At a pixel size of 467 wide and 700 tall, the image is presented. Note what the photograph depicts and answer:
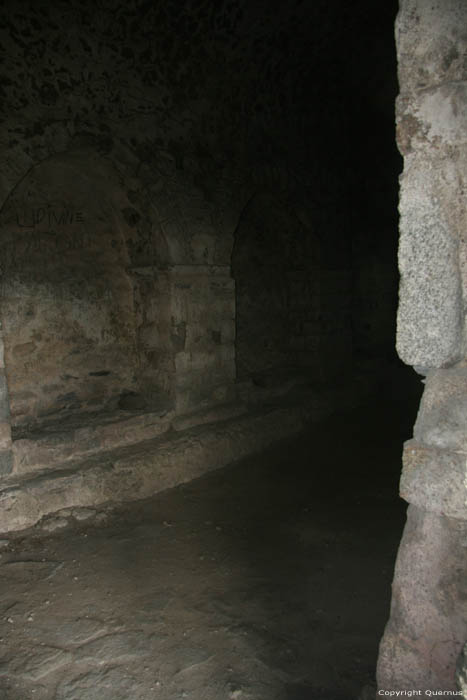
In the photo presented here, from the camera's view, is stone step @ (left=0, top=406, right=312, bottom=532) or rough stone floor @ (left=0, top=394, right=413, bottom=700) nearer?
rough stone floor @ (left=0, top=394, right=413, bottom=700)

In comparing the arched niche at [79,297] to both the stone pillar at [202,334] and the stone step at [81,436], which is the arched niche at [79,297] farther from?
the stone step at [81,436]

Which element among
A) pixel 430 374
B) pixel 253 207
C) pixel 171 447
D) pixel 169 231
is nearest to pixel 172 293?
pixel 169 231

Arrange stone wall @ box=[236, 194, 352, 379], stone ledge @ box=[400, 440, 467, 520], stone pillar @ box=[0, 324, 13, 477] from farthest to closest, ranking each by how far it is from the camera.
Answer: stone wall @ box=[236, 194, 352, 379] → stone pillar @ box=[0, 324, 13, 477] → stone ledge @ box=[400, 440, 467, 520]

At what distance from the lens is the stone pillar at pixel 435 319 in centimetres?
133

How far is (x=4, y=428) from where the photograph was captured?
11.8 ft

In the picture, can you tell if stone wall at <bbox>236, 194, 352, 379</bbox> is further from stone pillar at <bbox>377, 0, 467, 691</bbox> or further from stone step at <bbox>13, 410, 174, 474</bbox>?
stone pillar at <bbox>377, 0, 467, 691</bbox>

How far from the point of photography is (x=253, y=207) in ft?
19.7

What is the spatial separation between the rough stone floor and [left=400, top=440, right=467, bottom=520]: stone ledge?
4.02 ft

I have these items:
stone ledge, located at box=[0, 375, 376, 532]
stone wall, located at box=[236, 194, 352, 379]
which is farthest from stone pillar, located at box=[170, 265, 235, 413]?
stone wall, located at box=[236, 194, 352, 379]

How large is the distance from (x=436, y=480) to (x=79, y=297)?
4016mm

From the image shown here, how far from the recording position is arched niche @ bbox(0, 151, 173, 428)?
4328mm

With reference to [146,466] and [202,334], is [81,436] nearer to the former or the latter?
[146,466]

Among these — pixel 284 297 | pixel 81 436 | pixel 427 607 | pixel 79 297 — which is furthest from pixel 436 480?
pixel 284 297

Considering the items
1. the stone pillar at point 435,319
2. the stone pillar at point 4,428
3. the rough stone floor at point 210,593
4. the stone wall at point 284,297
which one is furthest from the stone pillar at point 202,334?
the stone pillar at point 435,319
